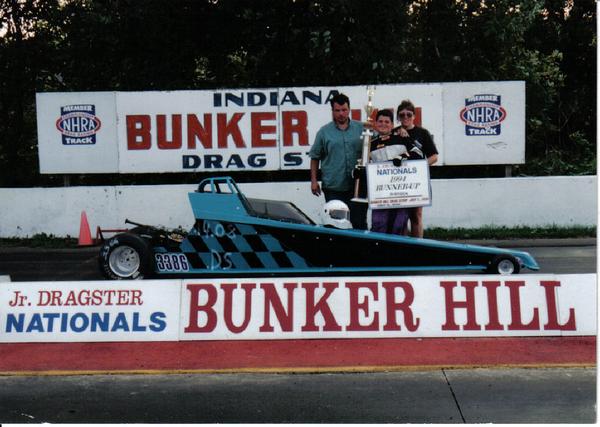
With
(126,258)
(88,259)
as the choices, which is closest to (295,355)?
(126,258)

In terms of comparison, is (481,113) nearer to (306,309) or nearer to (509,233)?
(509,233)

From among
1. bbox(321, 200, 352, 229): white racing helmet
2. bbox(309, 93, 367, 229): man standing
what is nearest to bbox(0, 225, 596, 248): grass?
bbox(309, 93, 367, 229): man standing

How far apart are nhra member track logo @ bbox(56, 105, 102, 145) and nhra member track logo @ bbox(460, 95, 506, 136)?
747cm

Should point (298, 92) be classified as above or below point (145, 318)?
above

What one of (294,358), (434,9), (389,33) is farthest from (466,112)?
(294,358)

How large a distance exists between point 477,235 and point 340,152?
18.0 ft

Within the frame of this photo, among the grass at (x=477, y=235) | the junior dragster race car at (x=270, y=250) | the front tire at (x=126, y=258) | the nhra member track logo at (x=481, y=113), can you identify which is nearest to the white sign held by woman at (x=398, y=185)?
the junior dragster race car at (x=270, y=250)

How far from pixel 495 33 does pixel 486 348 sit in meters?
13.4

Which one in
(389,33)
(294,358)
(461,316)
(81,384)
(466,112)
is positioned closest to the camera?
(81,384)

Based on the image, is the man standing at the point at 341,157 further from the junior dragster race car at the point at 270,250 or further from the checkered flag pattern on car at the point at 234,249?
the checkered flag pattern on car at the point at 234,249

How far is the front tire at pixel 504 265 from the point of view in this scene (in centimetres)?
873

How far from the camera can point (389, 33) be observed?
17438mm

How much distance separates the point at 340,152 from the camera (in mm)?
9375

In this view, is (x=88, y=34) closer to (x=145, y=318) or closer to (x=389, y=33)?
(x=389, y=33)
